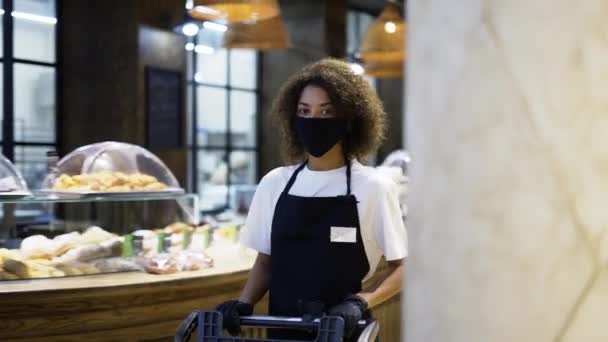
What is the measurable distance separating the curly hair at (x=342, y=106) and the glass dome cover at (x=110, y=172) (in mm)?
1517

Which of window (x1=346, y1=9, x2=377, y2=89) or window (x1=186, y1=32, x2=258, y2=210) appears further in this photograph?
window (x1=346, y1=9, x2=377, y2=89)

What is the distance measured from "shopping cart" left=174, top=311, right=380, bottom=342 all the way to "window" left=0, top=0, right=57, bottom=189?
5.95 m

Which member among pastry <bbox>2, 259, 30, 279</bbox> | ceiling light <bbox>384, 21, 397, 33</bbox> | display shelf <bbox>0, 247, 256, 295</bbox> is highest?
ceiling light <bbox>384, 21, 397, 33</bbox>

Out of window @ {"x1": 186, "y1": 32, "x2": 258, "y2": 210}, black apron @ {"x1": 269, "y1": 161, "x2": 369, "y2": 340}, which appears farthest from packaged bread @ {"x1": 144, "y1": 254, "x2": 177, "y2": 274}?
window @ {"x1": 186, "y1": 32, "x2": 258, "y2": 210}

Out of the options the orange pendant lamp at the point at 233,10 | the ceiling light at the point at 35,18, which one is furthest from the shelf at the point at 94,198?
the ceiling light at the point at 35,18

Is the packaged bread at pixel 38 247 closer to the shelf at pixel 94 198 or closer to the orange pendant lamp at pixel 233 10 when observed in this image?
the shelf at pixel 94 198

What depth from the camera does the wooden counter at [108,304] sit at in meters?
2.93

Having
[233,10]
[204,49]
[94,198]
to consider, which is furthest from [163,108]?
[94,198]

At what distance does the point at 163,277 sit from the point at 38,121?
15.7ft

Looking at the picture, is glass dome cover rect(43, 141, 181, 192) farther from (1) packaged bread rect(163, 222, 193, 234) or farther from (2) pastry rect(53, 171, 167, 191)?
(1) packaged bread rect(163, 222, 193, 234)

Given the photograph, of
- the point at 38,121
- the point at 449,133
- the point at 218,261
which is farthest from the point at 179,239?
the point at 38,121

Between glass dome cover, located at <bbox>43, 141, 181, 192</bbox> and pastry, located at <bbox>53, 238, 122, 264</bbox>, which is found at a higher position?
glass dome cover, located at <bbox>43, 141, 181, 192</bbox>

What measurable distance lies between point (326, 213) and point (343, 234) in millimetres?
77

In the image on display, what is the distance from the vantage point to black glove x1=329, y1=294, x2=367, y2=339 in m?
1.94
